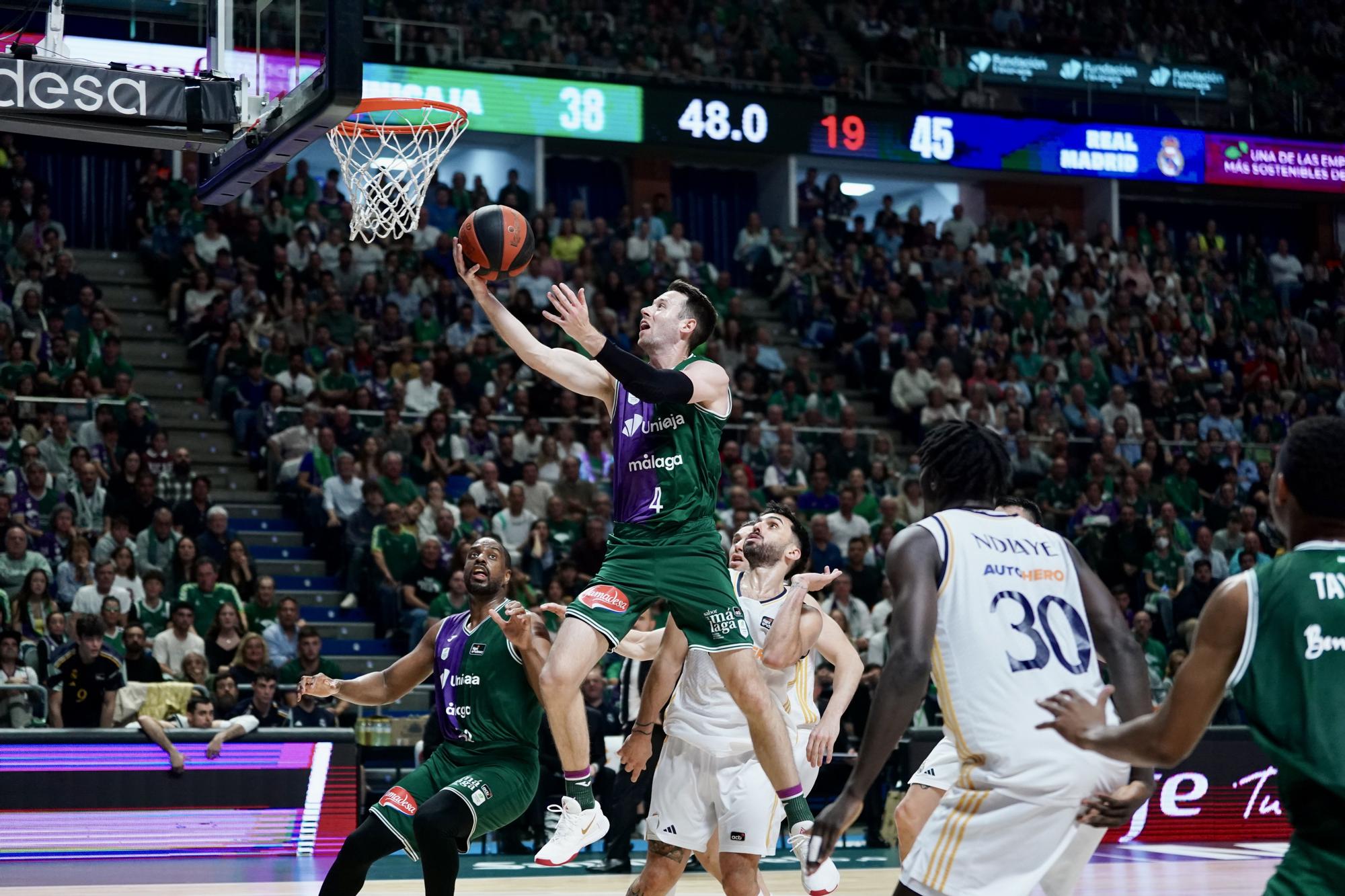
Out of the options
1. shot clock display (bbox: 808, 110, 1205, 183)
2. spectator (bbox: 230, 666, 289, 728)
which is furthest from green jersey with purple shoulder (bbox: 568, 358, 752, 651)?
shot clock display (bbox: 808, 110, 1205, 183)

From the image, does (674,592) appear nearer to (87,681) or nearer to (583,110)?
(87,681)

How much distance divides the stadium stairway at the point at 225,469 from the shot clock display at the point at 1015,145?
9034 mm

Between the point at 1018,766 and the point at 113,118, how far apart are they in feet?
18.7

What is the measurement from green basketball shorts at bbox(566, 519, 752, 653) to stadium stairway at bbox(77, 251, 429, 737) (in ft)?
23.7

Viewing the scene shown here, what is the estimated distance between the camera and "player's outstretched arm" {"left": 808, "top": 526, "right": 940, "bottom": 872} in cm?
394

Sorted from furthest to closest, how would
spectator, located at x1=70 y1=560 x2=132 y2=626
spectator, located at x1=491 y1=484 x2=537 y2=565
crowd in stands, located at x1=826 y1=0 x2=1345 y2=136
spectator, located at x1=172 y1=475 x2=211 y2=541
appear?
crowd in stands, located at x1=826 y1=0 x2=1345 y2=136 < spectator, located at x1=491 y1=484 x2=537 y2=565 < spectator, located at x1=172 y1=475 x2=211 y2=541 < spectator, located at x1=70 y1=560 x2=132 y2=626

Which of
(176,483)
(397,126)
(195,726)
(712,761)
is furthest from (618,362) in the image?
(176,483)

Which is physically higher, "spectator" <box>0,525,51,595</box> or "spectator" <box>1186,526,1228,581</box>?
"spectator" <box>0,525,51,595</box>

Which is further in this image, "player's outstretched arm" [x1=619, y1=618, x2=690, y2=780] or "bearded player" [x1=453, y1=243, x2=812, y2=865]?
"player's outstretched arm" [x1=619, y1=618, x2=690, y2=780]

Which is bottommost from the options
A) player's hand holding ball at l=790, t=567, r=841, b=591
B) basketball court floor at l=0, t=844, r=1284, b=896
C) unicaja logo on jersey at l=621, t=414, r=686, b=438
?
basketball court floor at l=0, t=844, r=1284, b=896

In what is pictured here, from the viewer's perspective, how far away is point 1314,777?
10.9ft

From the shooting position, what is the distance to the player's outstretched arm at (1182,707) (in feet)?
11.3

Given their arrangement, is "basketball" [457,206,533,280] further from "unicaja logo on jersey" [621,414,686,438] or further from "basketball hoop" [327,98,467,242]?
"basketball hoop" [327,98,467,242]

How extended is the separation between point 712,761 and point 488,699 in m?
1.00
